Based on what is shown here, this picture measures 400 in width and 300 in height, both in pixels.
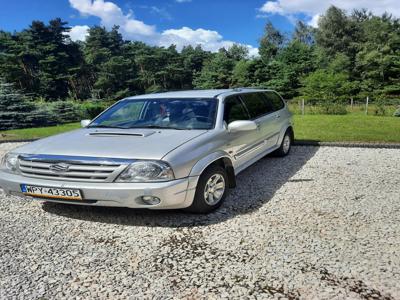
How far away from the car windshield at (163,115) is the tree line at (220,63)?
1367 inches

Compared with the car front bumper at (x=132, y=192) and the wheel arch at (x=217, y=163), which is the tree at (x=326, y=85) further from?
Result: the car front bumper at (x=132, y=192)

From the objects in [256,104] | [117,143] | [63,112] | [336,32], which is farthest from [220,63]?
[117,143]

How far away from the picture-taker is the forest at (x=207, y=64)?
3928 centimetres

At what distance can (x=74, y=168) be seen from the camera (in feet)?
11.2

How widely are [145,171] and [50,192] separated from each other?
42.2 inches

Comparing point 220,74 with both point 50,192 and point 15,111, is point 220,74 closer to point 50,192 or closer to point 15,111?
point 15,111

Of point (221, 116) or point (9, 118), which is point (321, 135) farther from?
point (9, 118)

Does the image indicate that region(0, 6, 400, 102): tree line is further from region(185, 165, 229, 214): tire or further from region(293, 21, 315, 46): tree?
region(185, 165, 229, 214): tire

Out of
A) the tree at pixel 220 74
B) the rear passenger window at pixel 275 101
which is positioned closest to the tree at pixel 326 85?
the tree at pixel 220 74

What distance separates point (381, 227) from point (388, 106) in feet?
62.3

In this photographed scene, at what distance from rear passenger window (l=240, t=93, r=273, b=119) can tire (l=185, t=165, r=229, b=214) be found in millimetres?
1583

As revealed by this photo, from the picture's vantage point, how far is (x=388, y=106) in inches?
773

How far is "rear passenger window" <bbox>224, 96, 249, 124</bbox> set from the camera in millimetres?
4570

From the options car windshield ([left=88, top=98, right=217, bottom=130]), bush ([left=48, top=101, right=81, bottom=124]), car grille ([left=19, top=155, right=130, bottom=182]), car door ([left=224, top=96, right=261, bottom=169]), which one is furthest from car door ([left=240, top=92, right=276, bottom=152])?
bush ([left=48, top=101, right=81, bottom=124])
